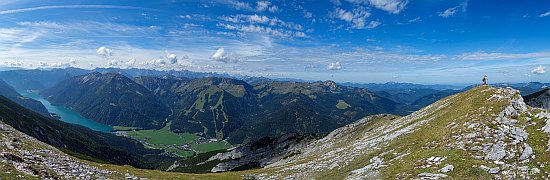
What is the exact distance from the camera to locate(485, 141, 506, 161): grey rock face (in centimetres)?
3519

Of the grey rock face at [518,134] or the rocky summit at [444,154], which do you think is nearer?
the rocky summit at [444,154]

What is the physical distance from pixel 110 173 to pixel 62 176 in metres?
8.59

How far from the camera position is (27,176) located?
3491 centimetres

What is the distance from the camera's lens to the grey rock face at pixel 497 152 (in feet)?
115

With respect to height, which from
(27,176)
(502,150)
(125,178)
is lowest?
(125,178)

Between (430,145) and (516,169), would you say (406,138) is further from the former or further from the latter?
(516,169)

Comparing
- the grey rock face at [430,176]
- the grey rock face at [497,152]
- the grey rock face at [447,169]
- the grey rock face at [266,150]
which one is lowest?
the grey rock face at [266,150]

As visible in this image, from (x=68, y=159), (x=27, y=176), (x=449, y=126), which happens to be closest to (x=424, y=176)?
(x=449, y=126)

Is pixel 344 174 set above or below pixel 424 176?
below

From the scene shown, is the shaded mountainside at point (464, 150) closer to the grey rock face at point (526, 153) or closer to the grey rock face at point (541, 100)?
the grey rock face at point (526, 153)

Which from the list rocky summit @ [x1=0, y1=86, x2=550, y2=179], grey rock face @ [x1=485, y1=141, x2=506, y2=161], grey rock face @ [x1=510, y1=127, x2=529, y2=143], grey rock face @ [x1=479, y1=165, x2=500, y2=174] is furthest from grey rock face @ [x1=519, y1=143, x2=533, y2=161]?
grey rock face @ [x1=479, y1=165, x2=500, y2=174]

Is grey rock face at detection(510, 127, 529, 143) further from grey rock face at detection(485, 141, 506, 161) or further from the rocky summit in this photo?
grey rock face at detection(485, 141, 506, 161)

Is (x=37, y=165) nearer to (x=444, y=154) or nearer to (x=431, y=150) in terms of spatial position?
(x=431, y=150)

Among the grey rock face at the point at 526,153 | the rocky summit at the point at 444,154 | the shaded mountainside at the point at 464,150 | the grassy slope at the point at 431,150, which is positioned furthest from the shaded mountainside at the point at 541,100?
the grey rock face at the point at 526,153
